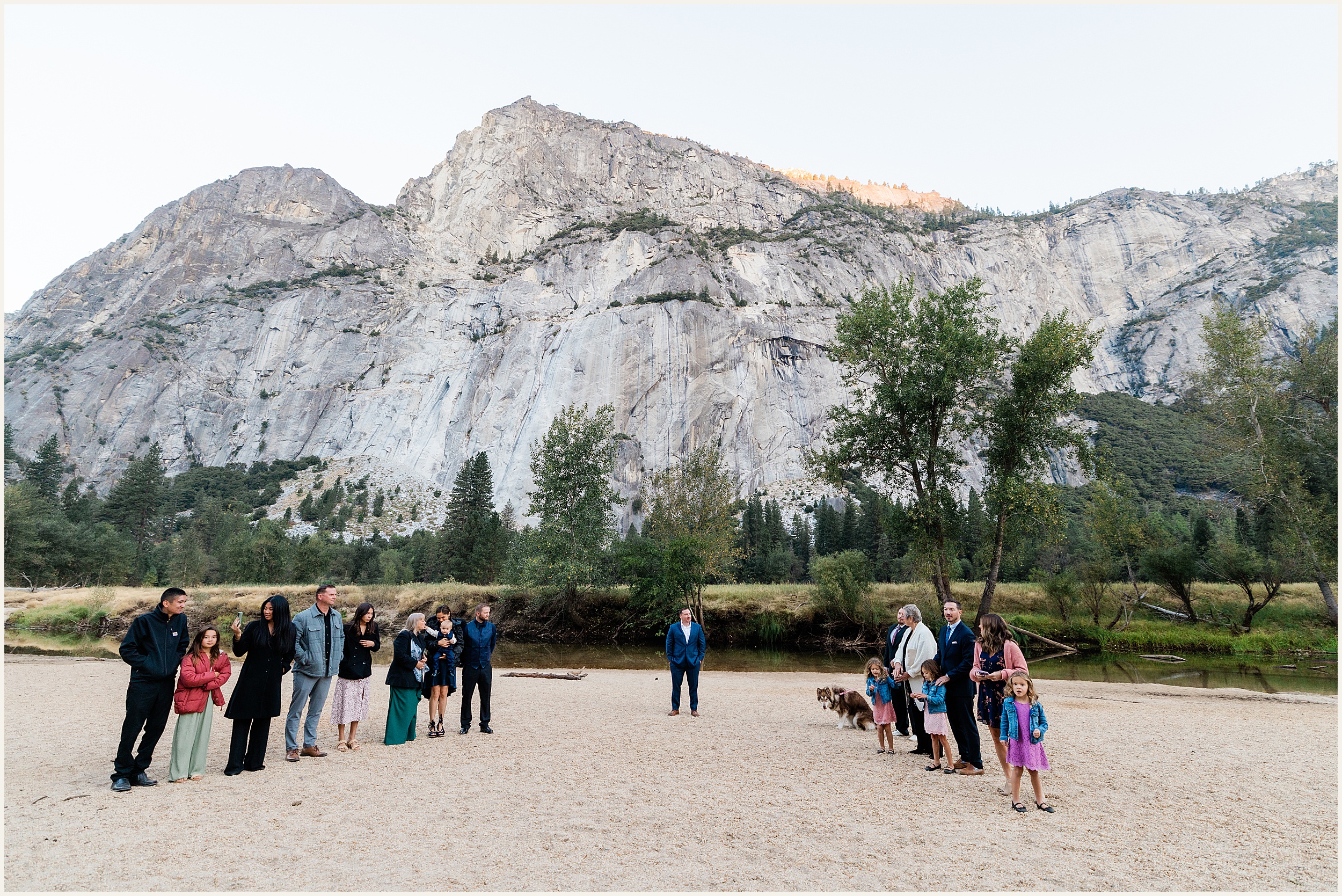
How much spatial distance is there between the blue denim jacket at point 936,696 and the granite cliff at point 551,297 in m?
73.8

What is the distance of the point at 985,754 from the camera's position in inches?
334

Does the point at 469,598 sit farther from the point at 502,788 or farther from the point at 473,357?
the point at 473,357

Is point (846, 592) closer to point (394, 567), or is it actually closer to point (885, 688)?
point (885, 688)

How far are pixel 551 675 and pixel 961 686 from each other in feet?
38.2

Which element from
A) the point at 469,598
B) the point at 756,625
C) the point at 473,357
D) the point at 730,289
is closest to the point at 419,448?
the point at 473,357

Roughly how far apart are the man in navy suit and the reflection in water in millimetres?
11314

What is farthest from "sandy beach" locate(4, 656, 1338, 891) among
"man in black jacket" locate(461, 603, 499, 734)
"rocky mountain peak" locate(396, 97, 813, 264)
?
"rocky mountain peak" locate(396, 97, 813, 264)

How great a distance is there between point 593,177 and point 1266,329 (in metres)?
139

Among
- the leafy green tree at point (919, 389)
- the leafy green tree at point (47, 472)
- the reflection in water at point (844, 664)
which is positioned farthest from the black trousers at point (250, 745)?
the leafy green tree at point (47, 472)

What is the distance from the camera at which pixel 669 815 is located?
227 inches

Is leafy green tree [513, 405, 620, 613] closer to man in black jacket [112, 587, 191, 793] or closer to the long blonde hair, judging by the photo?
man in black jacket [112, 587, 191, 793]

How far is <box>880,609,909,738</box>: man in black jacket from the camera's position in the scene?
26.8ft

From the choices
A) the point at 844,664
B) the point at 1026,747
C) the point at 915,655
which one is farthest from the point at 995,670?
the point at 844,664

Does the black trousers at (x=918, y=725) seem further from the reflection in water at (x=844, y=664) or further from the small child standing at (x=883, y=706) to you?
the reflection in water at (x=844, y=664)
